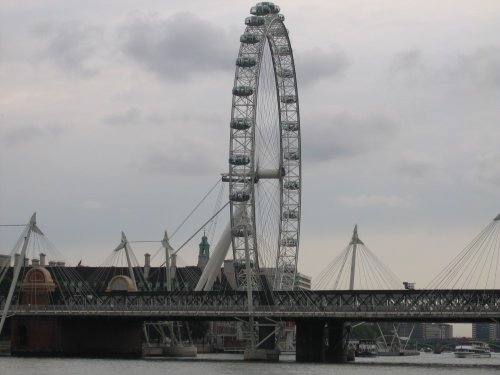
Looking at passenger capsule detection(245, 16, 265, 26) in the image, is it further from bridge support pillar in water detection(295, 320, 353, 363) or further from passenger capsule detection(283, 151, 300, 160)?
bridge support pillar in water detection(295, 320, 353, 363)

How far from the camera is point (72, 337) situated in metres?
131

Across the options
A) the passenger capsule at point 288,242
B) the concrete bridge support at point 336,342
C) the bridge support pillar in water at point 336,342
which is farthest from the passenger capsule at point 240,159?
the concrete bridge support at point 336,342

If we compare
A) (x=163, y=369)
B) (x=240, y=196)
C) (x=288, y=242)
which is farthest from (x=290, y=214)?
(x=163, y=369)

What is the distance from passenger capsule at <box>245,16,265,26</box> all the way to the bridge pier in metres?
33.4

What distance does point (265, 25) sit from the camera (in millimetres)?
132500

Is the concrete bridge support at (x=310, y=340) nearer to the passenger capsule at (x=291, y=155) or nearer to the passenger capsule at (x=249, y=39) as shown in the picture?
the passenger capsule at (x=291, y=155)

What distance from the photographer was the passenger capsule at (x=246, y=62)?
129375 millimetres

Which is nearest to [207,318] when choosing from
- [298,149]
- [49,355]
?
[49,355]

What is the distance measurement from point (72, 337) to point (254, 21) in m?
37.8

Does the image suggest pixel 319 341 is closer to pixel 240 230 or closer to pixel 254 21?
pixel 240 230

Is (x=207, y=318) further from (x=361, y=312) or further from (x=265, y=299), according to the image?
(x=361, y=312)

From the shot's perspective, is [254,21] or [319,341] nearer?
[319,341]

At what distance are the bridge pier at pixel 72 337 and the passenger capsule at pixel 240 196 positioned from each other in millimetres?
16782

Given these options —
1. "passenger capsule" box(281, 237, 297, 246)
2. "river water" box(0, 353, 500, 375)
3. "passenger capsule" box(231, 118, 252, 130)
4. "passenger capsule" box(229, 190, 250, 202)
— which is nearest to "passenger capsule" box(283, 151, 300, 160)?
"passenger capsule" box(281, 237, 297, 246)
